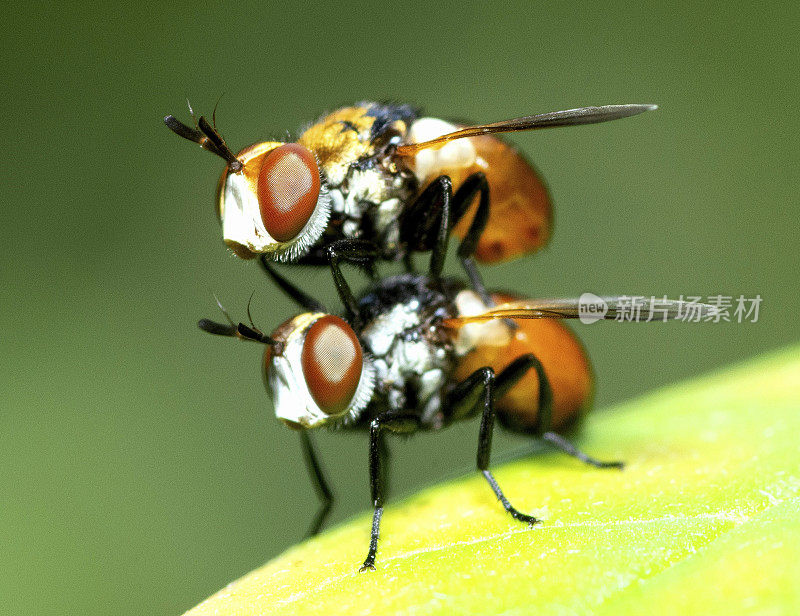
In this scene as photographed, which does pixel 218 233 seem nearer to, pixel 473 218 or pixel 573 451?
pixel 473 218

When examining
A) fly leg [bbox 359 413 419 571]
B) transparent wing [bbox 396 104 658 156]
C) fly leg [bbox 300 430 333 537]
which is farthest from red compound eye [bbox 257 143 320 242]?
fly leg [bbox 300 430 333 537]


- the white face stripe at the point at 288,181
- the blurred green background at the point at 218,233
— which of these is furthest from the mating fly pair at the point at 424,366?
the blurred green background at the point at 218,233

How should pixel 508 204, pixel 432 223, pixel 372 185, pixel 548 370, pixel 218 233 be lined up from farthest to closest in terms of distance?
pixel 218 233 < pixel 548 370 < pixel 508 204 < pixel 432 223 < pixel 372 185

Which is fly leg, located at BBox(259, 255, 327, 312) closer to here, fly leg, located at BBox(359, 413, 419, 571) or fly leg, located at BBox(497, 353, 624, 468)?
fly leg, located at BBox(359, 413, 419, 571)

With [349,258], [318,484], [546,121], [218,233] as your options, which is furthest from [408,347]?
[218,233]

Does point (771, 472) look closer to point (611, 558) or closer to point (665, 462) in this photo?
point (665, 462)

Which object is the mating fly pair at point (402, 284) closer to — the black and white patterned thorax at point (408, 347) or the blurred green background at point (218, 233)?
the black and white patterned thorax at point (408, 347)

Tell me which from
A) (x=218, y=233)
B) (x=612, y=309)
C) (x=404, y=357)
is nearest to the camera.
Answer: (x=612, y=309)
